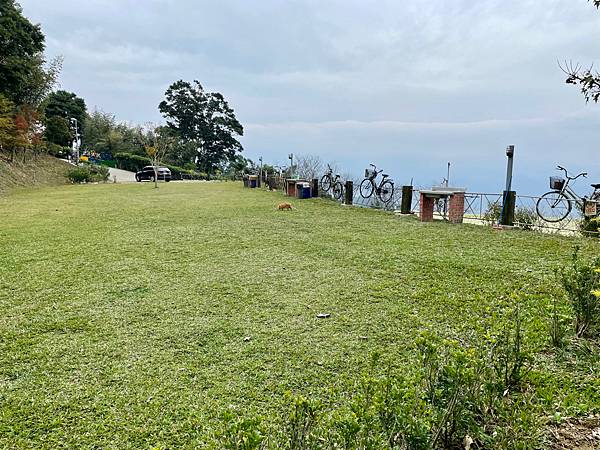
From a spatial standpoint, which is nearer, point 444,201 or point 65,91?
point 444,201

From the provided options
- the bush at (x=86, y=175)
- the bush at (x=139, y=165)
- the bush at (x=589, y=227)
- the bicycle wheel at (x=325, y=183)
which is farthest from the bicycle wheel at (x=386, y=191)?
the bush at (x=139, y=165)

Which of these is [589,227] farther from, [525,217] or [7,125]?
[7,125]

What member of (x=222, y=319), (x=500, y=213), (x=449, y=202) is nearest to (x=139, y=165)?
(x=449, y=202)

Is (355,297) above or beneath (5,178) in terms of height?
beneath

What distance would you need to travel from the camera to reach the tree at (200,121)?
35562 millimetres

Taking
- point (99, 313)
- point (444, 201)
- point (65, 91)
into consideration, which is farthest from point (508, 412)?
point (65, 91)

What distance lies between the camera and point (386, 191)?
9.76 meters

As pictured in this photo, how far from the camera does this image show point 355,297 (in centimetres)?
307

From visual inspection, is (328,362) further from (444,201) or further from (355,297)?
(444,201)

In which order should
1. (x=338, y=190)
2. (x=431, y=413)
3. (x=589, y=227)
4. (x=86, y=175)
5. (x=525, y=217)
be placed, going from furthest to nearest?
(x=86, y=175)
(x=338, y=190)
(x=525, y=217)
(x=589, y=227)
(x=431, y=413)

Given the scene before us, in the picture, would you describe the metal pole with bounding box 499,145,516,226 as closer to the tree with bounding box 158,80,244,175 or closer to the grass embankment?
the grass embankment

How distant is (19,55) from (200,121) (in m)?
18.8

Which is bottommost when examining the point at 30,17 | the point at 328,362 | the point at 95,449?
the point at 95,449

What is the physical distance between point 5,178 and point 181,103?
2228cm
